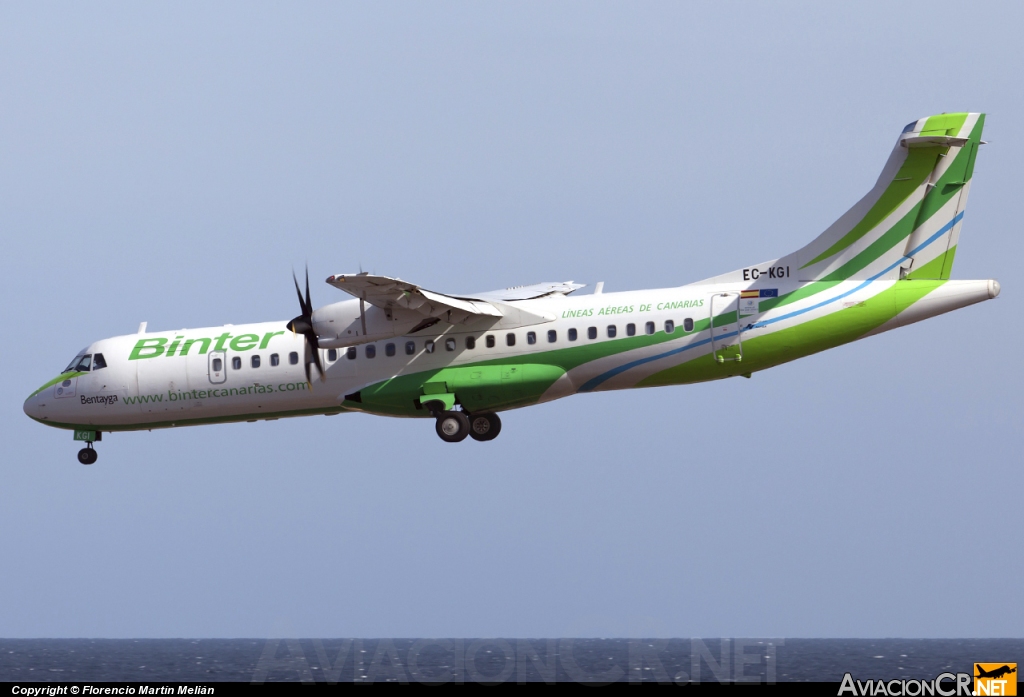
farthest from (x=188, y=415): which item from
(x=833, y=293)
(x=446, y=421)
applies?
(x=833, y=293)

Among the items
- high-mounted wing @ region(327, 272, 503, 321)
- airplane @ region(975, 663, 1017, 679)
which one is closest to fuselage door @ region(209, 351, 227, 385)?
high-mounted wing @ region(327, 272, 503, 321)

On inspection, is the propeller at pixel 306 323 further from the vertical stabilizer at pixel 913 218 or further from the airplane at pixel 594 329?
the vertical stabilizer at pixel 913 218

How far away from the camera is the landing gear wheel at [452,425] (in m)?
31.3

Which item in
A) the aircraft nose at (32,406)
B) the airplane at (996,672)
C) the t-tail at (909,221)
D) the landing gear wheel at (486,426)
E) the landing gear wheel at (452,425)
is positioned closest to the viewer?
the airplane at (996,672)

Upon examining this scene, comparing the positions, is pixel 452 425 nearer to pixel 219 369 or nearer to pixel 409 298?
pixel 409 298

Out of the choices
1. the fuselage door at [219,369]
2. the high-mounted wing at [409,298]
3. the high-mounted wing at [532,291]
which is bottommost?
the fuselage door at [219,369]

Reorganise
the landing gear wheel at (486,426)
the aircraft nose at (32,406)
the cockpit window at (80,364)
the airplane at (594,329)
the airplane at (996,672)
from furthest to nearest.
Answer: the aircraft nose at (32,406), the cockpit window at (80,364), the landing gear wheel at (486,426), the airplane at (594,329), the airplane at (996,672)

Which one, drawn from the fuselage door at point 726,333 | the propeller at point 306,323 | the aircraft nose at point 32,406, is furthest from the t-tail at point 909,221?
the aircraft nose at point 32,406

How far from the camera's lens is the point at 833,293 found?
29188mm

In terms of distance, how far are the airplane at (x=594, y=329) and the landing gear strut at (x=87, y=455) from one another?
3.48 m

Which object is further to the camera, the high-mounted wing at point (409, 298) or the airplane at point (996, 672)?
the high-mounted wing at point (409, 298)

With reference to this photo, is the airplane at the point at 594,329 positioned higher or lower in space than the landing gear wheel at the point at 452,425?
higher

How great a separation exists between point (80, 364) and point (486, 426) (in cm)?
1147

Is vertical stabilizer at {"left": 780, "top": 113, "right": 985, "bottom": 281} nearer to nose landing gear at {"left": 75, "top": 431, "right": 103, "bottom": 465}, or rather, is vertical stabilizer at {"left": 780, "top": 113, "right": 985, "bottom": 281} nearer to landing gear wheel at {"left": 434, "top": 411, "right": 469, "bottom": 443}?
landing gear wheel at {"left": 434, "top": 411, "right": 469, "bottom": 443}
